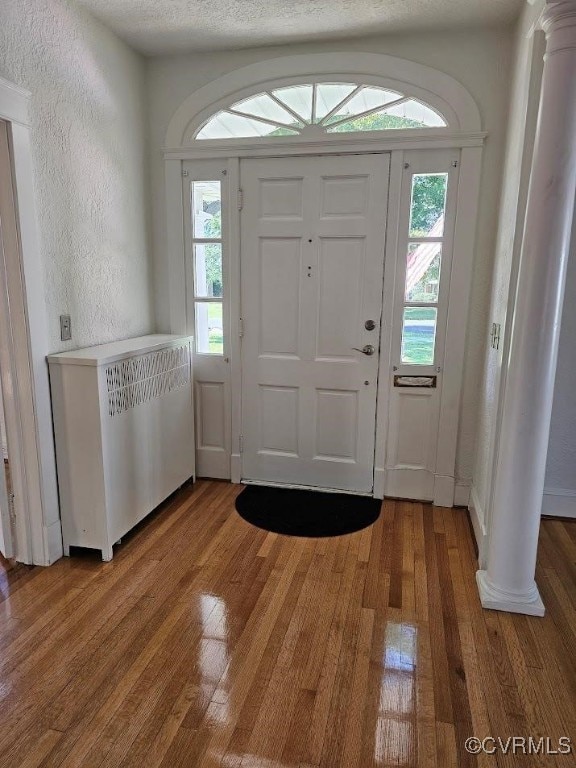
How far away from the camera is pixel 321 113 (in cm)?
282

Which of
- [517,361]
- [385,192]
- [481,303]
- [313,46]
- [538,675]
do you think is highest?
[313,46]

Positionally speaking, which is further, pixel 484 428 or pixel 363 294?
pixel 363 294

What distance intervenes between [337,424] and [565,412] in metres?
1.39

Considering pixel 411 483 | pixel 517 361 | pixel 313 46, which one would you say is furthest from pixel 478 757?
pixel 313 46

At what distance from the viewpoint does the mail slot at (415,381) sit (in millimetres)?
2922

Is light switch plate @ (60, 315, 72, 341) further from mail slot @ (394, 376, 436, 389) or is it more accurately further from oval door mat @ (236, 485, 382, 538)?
mail slot @ (394, 376, 436, 389)

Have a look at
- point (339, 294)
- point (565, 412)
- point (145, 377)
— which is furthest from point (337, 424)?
point (565, 412)

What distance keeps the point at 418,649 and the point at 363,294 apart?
1923mm

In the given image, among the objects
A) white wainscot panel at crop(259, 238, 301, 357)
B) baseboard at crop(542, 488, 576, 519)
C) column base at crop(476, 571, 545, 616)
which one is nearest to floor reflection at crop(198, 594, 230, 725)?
column base at crop(476, 571, 545, 616)

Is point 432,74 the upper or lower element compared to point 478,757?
upper

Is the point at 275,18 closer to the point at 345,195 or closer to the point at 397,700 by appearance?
the point at 345,195

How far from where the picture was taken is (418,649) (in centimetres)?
181

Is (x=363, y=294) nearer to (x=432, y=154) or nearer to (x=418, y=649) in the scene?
(x=432, y=154)

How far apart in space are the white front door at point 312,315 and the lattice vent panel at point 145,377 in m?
0.43
